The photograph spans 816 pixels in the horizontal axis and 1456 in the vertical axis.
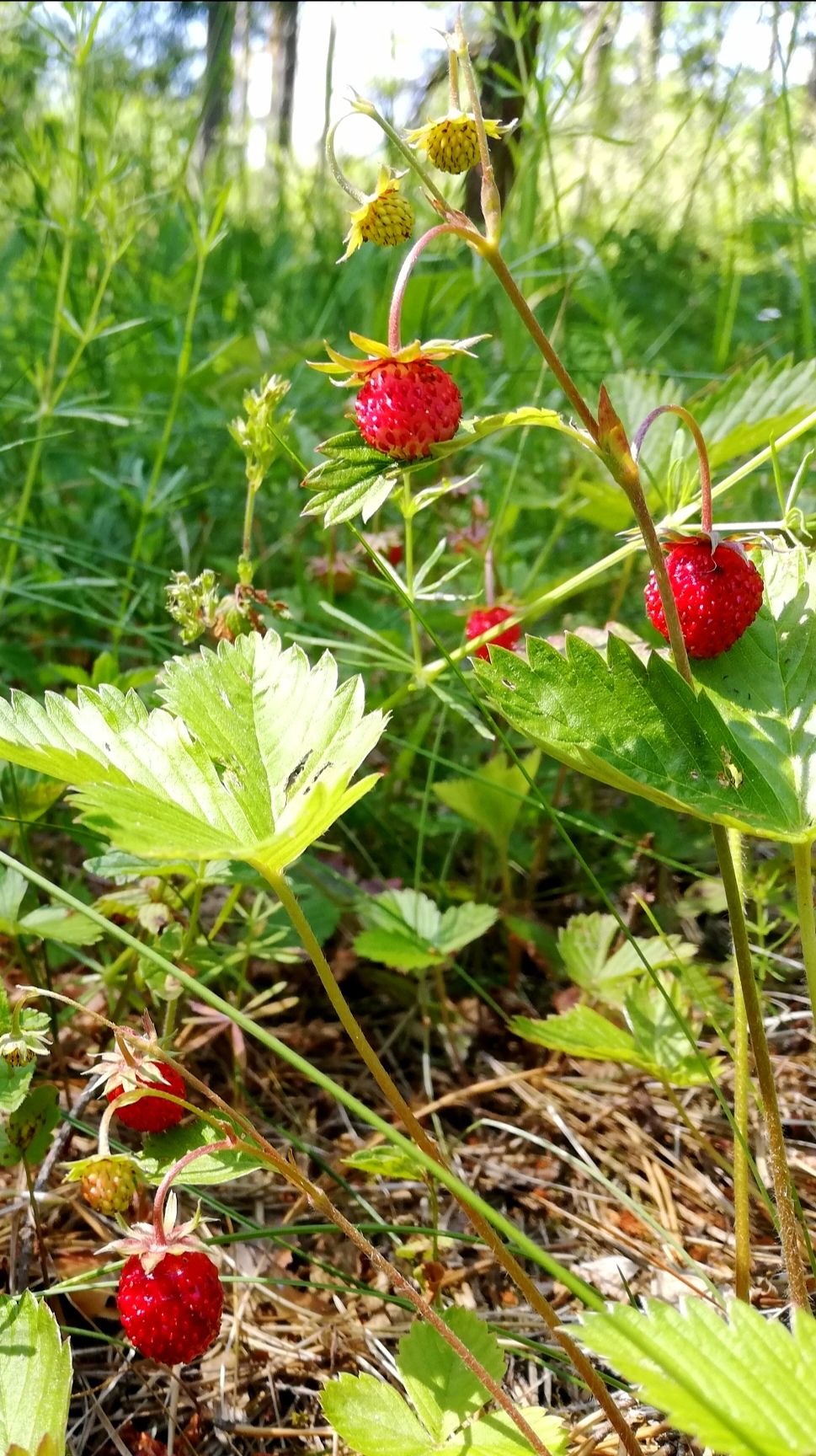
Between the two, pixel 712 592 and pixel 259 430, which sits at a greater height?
pixel 259 430

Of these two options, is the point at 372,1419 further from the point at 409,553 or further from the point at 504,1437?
the point at 409,553

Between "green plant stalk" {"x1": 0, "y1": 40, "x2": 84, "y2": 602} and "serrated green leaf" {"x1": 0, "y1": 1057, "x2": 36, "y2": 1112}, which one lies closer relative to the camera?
"serrated green leaf" {"x1": 0, "y1": 1057, "x2": 36, "y2": 1112}

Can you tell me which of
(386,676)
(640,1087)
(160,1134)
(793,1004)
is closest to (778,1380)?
(160,1134)

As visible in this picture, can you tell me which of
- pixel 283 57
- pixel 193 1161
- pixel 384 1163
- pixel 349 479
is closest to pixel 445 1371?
pixel 384 1163

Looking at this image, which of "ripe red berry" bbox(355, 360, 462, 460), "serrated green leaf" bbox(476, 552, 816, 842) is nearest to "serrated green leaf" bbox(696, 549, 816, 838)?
"serrated green leaf" bbox(476, 552, 816, 842)

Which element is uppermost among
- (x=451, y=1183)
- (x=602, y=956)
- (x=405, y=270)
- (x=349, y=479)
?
(x=405, y=270)

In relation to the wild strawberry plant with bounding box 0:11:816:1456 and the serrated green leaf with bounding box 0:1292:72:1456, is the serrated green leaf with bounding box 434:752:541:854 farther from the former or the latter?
the serrated green leaf with bounding box 0:1292:72:1456

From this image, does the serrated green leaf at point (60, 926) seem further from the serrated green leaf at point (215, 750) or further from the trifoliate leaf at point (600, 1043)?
the trifoliate leaf at point (600, 1043)
